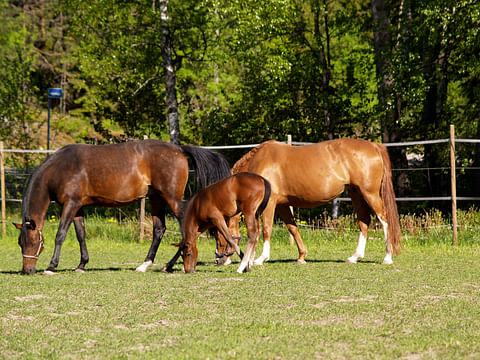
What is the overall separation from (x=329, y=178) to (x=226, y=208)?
2078mm

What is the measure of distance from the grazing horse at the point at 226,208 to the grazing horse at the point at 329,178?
101 cm

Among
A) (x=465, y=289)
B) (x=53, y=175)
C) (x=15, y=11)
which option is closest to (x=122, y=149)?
(x=53, y=175)

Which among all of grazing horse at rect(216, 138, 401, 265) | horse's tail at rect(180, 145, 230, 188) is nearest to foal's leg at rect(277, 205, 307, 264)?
grazing horse at rect(216, 138, 401, 265)

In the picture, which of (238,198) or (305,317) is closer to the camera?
(305,317)

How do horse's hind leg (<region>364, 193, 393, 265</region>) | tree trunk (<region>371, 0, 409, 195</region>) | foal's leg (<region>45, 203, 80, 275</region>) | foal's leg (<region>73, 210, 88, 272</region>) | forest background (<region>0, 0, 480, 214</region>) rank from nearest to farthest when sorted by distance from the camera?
foal's leg (<region>45, 203, 80, 275</region>)
foal's leg (<region>73, 210, 88, 272</region>)
horse's hind leg (<region>364, 193, 393, 265</region>)
forest background (<region>0, 0, 480, 214</region>)
tree trunk (<region>371, 0, 409, 195</region>)

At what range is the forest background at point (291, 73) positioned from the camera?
52.1 ft

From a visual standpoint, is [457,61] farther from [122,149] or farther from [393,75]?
[122,149]

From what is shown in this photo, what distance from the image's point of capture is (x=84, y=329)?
530 cm

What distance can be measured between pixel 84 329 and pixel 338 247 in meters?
8.00

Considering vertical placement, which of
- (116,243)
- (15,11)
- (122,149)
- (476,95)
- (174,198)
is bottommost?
(116,243)

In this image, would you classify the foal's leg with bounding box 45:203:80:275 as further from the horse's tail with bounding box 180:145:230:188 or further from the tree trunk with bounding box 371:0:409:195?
the tree trunk with bounding box 371:0:409:195

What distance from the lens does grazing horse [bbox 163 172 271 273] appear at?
859cm

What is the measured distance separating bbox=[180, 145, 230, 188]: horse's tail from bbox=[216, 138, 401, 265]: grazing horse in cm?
49

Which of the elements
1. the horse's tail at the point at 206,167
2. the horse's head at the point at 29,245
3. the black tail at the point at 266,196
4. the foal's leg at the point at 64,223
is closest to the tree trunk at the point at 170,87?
the horse's tail at the point at 206,167
